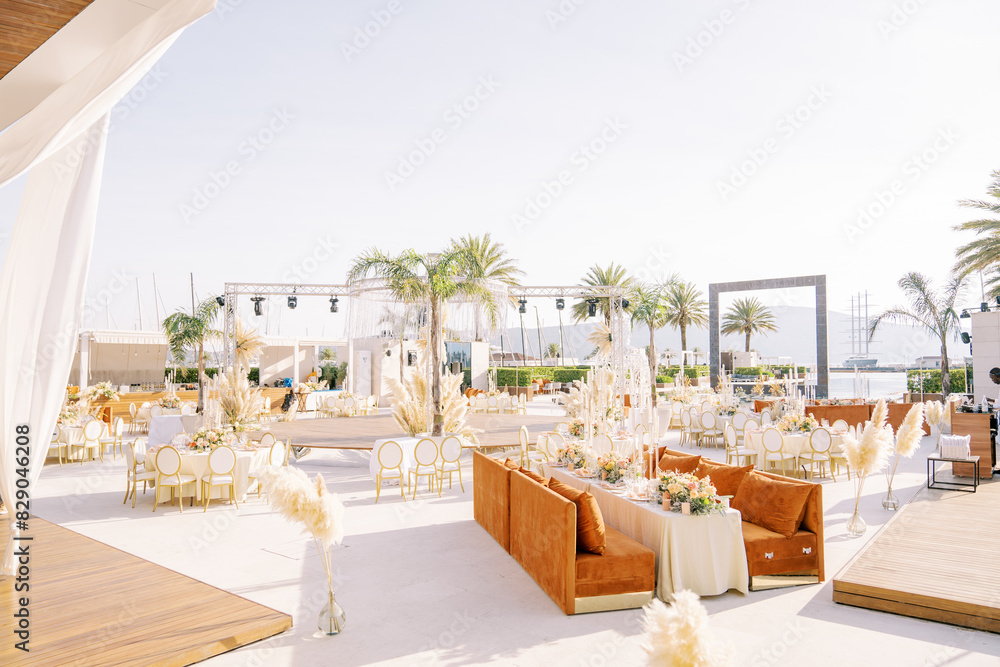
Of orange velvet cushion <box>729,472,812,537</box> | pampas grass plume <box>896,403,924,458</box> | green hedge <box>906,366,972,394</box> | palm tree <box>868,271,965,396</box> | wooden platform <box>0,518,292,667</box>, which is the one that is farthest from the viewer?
green hedge <box>906,366,972,394</box>

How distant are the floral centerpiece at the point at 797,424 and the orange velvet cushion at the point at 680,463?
13.0 feet

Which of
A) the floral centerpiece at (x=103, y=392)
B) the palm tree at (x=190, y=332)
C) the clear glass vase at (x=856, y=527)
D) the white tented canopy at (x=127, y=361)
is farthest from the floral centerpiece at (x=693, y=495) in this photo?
the white tented canopy at (x=127, y=361)

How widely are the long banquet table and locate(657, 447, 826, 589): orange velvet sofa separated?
14 centimetres

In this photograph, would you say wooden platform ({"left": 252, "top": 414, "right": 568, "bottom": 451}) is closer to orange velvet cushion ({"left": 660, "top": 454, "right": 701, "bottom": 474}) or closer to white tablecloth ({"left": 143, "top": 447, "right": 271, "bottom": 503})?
white tablecloth ({"left": 143, "top": 447, "right": 271, "bottom": 503})

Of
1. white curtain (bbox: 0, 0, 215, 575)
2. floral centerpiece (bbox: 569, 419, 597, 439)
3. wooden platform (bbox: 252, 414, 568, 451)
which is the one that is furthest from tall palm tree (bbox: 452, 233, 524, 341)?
white curtain (bbox: 0, 0, 215, 575)

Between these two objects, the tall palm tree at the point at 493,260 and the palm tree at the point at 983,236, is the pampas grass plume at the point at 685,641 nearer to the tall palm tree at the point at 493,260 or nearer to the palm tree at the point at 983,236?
the palm tree at the point at 983,236

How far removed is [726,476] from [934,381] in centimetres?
2171

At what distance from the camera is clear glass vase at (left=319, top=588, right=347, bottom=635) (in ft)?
13.4

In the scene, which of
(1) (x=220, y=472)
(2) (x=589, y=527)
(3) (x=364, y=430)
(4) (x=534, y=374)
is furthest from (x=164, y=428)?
(4) (x=534, y=374)

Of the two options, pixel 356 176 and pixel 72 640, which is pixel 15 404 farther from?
pixel 356 176

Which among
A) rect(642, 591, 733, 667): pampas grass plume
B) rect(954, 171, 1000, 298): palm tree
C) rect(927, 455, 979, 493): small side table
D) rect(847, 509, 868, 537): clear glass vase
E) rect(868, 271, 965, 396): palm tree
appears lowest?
rect(847, 509, 868, 537): clear glass vase

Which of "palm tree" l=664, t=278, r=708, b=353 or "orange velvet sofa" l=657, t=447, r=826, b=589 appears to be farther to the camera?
"palm tree" l=664, t=278, r=708, b=353

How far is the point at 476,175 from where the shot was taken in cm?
1081

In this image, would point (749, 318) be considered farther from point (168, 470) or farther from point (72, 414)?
Answer: point (168, 470)
